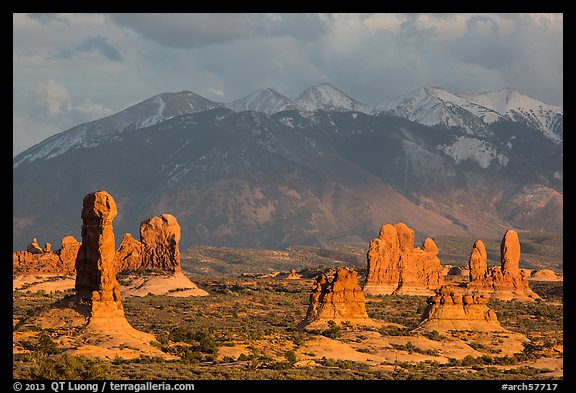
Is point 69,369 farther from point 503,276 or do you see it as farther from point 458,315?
point 503,276

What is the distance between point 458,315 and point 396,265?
56505mm

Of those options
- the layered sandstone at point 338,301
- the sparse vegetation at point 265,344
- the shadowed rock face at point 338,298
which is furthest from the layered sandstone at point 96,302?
the shadowed rock face at point 338,298

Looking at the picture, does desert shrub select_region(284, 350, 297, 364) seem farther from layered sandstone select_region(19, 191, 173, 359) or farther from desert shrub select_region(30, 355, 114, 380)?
desert shrub select_region(30, 355, 114, 380)

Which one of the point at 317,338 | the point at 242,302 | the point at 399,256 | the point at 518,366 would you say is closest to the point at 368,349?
the point at 317,338

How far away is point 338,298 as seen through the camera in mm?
97938

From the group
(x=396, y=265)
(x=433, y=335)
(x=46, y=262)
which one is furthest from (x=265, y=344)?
(x=396, y=265)

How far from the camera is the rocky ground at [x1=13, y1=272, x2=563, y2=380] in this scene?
7000cm

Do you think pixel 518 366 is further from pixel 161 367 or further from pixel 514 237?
pixel 514 237

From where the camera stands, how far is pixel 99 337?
75.8 metres

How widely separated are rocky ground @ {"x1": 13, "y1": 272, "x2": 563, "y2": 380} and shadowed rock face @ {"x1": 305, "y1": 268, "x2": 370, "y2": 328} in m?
1.53

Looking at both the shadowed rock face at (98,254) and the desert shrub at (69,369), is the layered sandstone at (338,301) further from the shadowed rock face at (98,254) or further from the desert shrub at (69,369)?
the desert shrub at (69,369)

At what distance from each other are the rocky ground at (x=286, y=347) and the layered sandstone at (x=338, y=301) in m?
1.31
